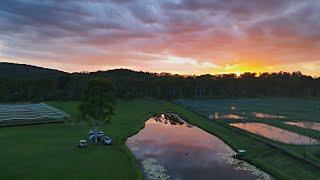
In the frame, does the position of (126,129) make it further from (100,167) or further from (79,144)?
(100,167)

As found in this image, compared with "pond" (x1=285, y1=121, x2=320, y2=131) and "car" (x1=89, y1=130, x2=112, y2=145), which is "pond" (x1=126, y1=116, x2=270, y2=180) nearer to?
"car" (x1=89, y1=130, x2=112, y2=145)

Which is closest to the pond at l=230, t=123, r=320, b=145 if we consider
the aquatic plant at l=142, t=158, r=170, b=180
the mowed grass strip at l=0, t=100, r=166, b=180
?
the aquatic plant at l=142, t=158, r=170, b=180

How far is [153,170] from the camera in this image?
35531 mm

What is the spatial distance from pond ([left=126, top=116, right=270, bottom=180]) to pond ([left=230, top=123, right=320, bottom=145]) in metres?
8.22

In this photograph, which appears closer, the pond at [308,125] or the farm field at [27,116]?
the farm field at [27,116]

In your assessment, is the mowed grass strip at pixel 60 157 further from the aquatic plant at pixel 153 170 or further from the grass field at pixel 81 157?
the aquatic plant at pixel 153 170

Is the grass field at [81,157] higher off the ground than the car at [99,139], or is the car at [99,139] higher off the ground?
the car at [99,139]

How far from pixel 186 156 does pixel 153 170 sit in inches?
337

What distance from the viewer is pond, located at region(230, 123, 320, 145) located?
5034 cm

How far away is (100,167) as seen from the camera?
34.2m

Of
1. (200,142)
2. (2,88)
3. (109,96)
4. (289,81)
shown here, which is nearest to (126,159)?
(109,96)

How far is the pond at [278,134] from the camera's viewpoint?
50344mm

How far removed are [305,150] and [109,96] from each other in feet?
84.8

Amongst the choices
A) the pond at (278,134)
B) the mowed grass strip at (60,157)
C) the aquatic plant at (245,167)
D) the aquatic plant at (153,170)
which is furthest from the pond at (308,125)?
the aquatic plant at (153,170)
